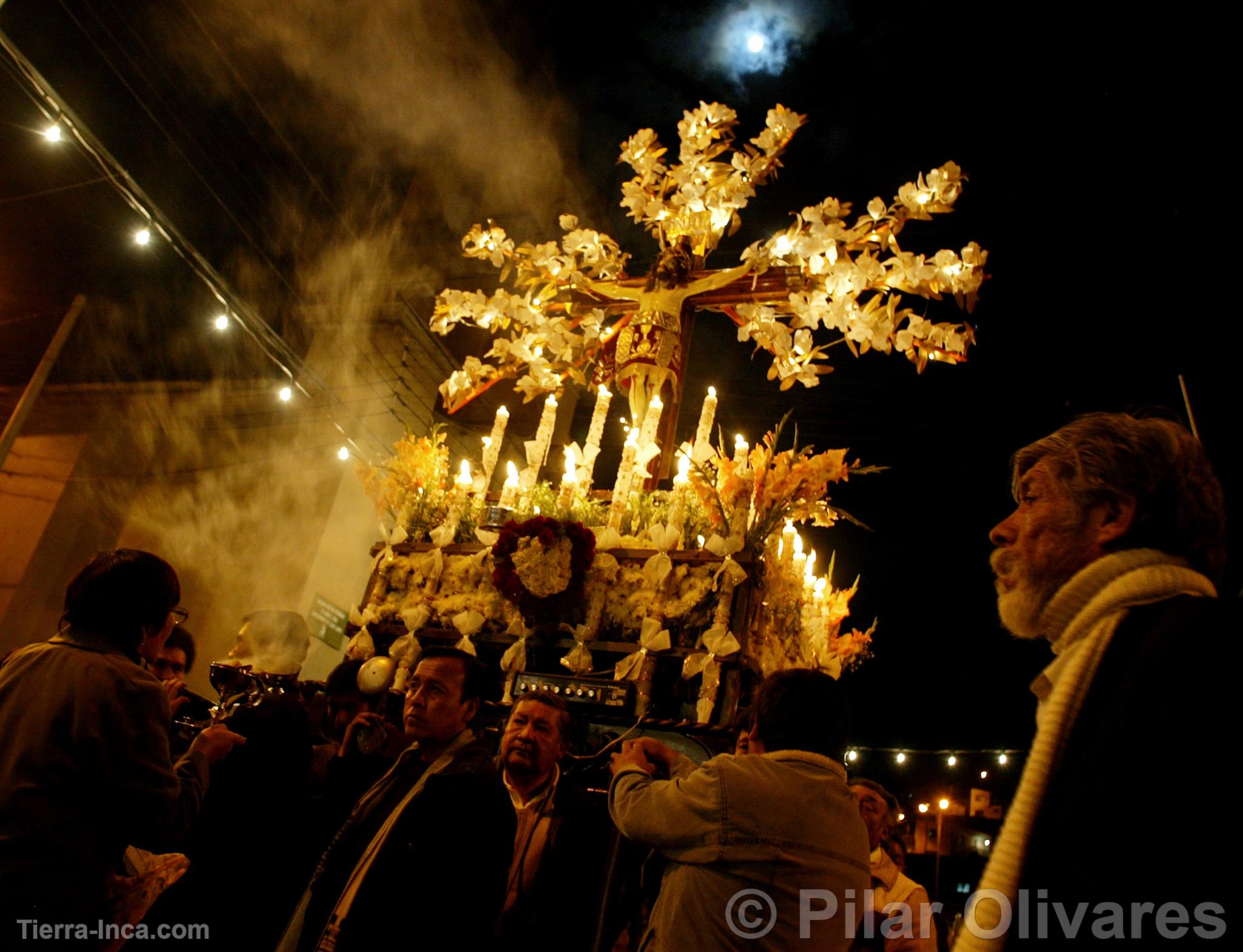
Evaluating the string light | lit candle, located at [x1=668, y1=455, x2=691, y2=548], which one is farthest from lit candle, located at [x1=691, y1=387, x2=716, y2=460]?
the string light

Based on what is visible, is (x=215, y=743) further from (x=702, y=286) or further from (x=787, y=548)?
(x=702, y=286)

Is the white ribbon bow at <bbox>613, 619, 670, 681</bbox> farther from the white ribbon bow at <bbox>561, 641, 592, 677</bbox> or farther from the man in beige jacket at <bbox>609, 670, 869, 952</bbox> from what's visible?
the man in beige jacket at <bbox>609, 670, 869, 952</bbox>

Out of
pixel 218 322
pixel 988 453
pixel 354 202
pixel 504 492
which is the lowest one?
pixel 504 492

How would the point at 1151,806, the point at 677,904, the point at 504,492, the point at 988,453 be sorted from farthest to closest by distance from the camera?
1. the point at 988,453
2. the point at 504,492
3. the point at 677,904
4. the point at 1151,806

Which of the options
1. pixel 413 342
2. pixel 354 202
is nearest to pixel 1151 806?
pixel 354 202

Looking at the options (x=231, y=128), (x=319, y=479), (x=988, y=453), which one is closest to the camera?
(x=231, y=128)

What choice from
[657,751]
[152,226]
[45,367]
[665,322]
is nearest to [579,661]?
[657,751]

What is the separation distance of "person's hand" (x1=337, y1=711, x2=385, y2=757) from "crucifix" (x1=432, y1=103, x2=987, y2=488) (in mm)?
2124

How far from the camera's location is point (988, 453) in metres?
7.92

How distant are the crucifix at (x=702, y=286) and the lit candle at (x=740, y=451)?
28.5 inches

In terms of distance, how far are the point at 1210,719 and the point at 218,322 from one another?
25.6ft

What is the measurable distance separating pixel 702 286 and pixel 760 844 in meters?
3.96

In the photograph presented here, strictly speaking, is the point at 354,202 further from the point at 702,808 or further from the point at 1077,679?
the point at 1077,679

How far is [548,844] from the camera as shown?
2594 millimetres
